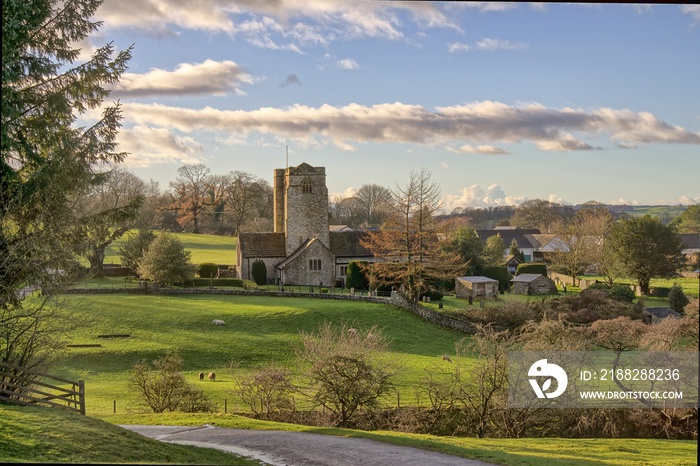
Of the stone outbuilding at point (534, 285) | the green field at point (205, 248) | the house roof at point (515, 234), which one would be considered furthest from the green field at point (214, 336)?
the house roof at point (515, 234)

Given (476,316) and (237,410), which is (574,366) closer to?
(237,410)

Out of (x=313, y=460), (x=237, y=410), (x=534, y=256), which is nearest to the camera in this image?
(x=313, y=460)

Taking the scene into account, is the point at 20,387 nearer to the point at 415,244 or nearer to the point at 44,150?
the point at 44,150

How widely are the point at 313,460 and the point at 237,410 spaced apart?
7.13 m

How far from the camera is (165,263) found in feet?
118

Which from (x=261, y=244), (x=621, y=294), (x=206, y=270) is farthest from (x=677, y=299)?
(x=206, y=270)

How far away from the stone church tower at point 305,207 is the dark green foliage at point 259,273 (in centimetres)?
216

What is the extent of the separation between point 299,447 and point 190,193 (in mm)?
39801

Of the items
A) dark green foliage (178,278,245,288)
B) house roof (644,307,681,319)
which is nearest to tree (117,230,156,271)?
dark green foliage (178,278,245,288)

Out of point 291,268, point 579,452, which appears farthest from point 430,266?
point 579,452

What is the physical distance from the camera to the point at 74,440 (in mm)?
11703

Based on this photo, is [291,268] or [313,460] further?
[291,268]

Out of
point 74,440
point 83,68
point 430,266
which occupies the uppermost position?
point 83,68

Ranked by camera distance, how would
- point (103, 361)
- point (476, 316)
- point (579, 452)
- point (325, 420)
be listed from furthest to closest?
point (476, 316) < point (103, 361) < point (325, 420) < point (579, 452)
